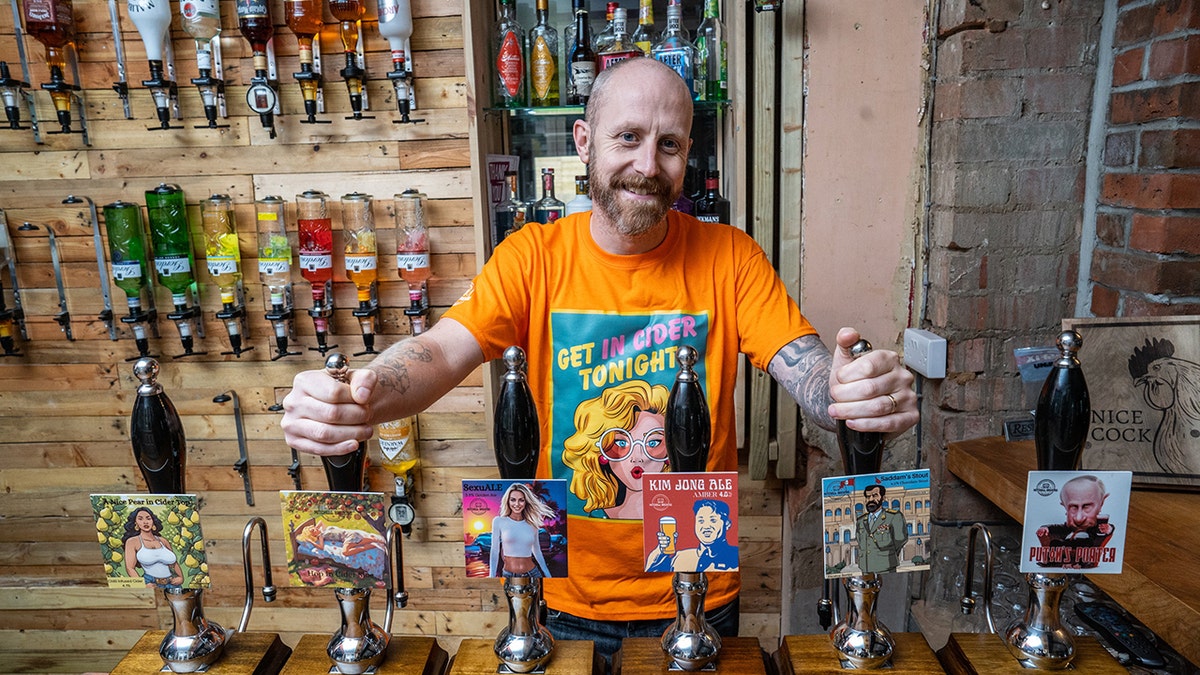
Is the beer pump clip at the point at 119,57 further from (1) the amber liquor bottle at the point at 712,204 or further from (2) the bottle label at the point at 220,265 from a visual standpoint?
(1) the amber liquor bottle at the point at 712,204

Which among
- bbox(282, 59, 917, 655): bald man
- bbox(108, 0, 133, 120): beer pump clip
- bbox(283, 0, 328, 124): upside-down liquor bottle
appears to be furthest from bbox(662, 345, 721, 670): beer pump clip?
bbox(108, 0, 133, 120): beer pump clip

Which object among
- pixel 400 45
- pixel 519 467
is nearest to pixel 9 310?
pixel 400 45

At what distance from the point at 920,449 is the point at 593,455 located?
1.00 meters

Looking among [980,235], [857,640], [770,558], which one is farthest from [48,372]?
[980,235]

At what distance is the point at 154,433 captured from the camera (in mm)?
879

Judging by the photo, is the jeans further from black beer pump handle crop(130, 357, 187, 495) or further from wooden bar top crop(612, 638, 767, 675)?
black beer pump handle crop(130, 357, 187, 495)

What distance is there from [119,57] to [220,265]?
66 cm

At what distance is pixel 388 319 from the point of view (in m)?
2.33

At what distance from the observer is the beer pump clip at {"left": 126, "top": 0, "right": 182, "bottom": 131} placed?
6.81 feet

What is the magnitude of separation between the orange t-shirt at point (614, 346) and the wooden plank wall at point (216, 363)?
86cm

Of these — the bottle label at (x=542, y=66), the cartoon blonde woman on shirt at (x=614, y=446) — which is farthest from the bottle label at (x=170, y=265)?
the cartoon blonde woman on shirt at (x=614, y=446)

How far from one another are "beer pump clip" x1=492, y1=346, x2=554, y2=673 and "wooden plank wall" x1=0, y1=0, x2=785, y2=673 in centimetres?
147

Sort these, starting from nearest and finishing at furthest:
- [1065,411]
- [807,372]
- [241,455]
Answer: [1065,411] → [807,372] → [241,455]

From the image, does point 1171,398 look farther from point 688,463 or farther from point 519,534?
point 519,534
